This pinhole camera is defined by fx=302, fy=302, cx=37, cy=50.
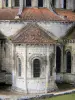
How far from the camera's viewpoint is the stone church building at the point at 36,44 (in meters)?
28.8

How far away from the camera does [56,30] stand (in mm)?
32281

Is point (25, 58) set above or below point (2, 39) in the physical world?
below

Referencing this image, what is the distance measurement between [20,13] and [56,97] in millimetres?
10221

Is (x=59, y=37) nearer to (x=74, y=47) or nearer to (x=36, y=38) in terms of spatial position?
(x=74, y=47)

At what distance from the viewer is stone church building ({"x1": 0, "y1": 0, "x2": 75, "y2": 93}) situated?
28.8 m

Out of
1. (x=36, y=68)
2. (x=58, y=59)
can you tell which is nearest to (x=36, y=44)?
(x=36, y=68)

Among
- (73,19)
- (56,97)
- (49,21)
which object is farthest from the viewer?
(73,19)

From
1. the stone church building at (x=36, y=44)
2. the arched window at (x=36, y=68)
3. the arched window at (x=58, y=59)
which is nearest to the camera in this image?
the stone church building at (x=36, y=44)

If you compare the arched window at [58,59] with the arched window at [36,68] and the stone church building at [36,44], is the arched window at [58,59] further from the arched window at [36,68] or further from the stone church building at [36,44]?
the arched window at [36,68]

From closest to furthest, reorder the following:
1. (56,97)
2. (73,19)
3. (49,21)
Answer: (56,97)
(49,21)
(73,19)

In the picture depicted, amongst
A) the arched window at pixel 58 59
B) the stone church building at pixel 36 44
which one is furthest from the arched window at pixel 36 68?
the arched window at pixel 58 59

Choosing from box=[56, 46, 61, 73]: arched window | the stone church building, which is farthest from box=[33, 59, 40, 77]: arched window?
box=[56, 46, 61, 73]: arched window

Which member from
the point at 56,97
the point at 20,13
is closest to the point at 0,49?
the point at 20,13

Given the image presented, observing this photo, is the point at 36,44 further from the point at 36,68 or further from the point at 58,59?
the point at 58,59
